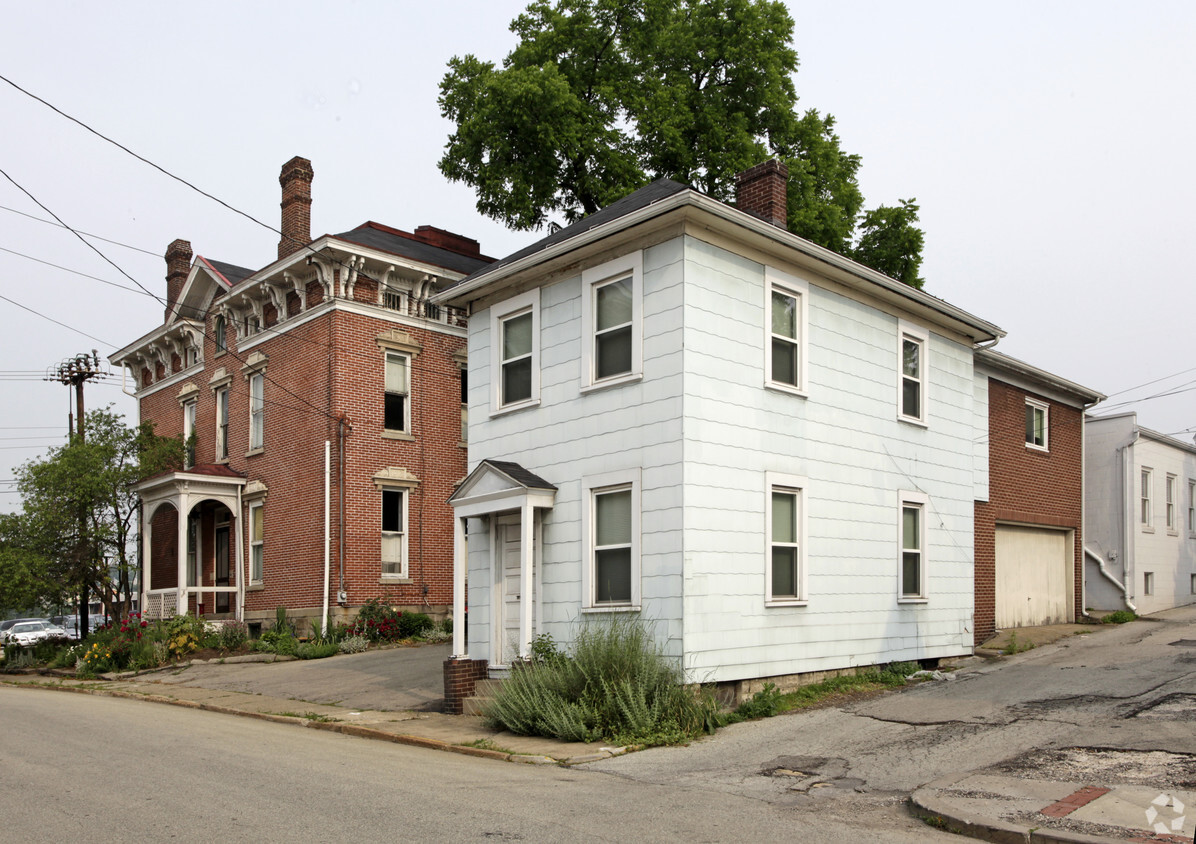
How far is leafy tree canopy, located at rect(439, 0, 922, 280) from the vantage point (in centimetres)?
2841

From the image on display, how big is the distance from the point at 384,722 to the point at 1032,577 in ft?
47.1

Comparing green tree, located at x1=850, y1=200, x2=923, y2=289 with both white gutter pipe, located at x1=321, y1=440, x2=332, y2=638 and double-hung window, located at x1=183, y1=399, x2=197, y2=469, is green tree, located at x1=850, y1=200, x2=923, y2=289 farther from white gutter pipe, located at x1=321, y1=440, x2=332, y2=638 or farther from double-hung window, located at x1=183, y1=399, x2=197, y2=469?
double-hung window, located at x1=183, y1=399, x2=197, y2=469

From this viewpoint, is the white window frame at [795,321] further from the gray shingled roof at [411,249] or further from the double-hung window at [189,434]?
the double-hung window at [189,434]

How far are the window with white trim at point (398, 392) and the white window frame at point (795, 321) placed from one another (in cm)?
1295

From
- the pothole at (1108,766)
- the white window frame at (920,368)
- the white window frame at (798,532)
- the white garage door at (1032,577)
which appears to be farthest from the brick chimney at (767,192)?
the pothole at (1108,766)

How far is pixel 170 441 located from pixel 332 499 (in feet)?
27.8

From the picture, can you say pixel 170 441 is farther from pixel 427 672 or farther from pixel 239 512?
pixel 427 672

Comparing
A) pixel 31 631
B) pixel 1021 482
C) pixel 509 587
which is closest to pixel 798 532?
pixel 509 587

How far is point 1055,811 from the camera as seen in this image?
7.76 metres

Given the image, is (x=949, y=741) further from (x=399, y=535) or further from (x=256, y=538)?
(x=256, y=538)

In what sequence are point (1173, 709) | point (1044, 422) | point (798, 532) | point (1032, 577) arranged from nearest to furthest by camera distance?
point (1173, 709)
point (798, 532)
point (1032, 577)
point (1044, 422)

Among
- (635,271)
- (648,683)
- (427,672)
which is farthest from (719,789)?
(427,672)

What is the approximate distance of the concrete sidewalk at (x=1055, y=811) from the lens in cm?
712

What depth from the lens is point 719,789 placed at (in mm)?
9227
